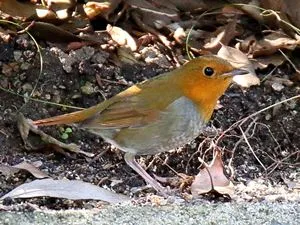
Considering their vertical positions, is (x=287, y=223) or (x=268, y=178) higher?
(x=287, y=223)

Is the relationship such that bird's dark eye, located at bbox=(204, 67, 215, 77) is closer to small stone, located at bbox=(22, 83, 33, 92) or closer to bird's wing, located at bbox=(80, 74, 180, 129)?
bird's wing, located at bbox=(80, 74, 180, 129)

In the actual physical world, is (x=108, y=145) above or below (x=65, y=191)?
below

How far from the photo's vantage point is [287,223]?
11.7 feet

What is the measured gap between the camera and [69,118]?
170 inches

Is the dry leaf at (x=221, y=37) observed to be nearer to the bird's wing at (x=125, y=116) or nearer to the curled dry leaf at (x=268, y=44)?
the curled dry leaf at (x=268, y=44)

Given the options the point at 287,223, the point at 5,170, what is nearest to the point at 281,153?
the point at 287,223

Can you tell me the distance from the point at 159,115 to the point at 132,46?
2.84ft

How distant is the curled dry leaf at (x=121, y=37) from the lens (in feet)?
16.6

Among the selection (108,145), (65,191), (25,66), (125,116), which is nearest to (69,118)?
(125,116)

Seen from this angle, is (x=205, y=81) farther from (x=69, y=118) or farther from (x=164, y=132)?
(x=69, y=118)

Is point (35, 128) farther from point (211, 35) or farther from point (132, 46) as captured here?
point (211, 35)

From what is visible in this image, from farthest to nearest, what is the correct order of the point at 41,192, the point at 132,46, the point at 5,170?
the point at 132,46, the point at 5,170, the point at 41,192

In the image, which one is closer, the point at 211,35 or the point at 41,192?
the point at 41,192

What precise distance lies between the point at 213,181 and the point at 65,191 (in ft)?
2.27
